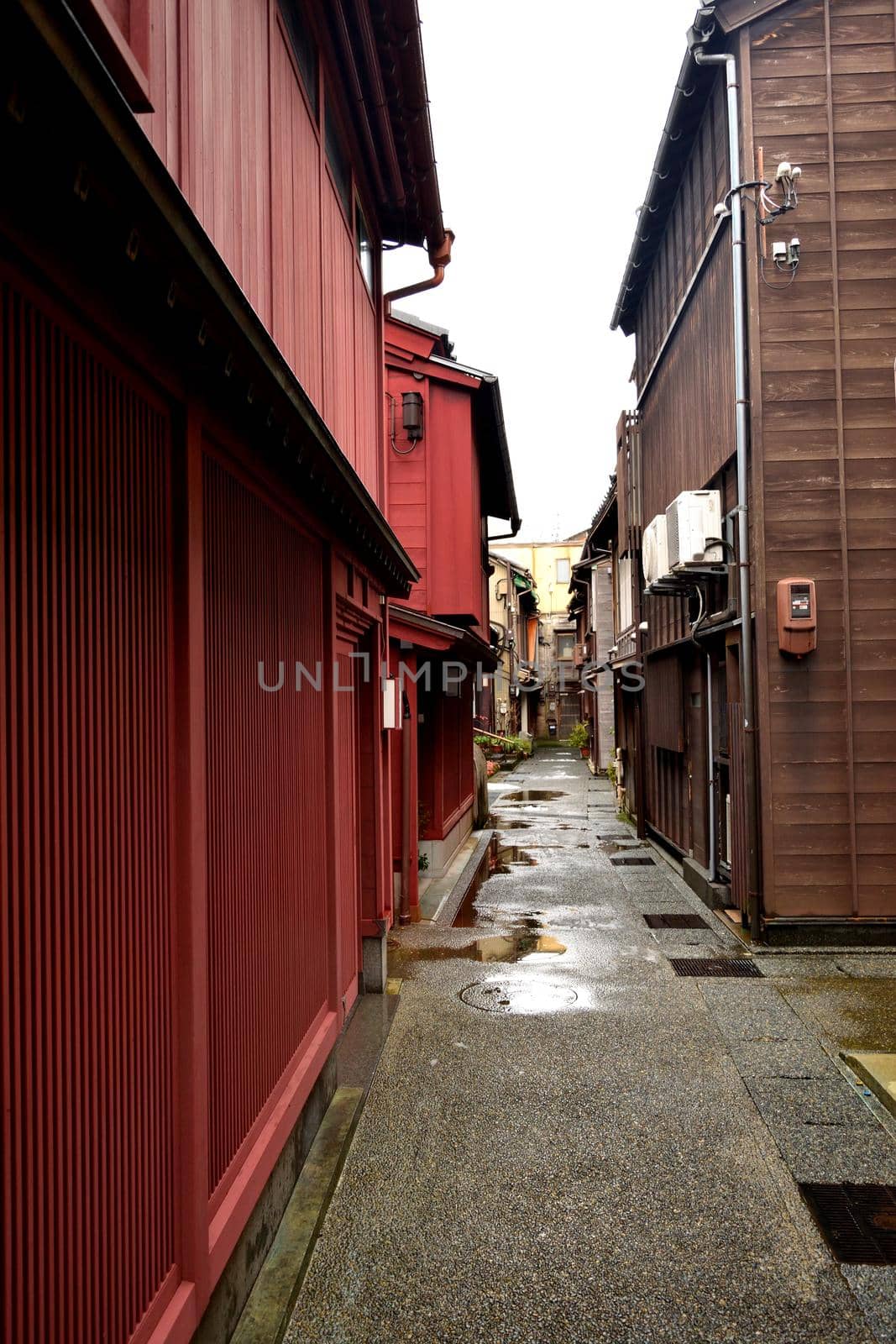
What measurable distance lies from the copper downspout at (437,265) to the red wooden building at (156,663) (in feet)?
10.7

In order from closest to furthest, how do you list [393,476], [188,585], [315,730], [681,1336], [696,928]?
1. [188,585]
2. [681,1336]
3. [315,730]
4. [696,928]
5. [393,476]

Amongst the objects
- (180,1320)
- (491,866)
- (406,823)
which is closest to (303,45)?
(180,1320)

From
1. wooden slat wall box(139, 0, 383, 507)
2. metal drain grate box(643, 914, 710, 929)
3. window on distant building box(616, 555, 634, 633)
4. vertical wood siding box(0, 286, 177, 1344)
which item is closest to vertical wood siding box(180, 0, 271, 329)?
wooden slat wall box(139, 0, 383, 507)

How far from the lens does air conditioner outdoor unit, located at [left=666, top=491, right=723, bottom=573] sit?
9.80m

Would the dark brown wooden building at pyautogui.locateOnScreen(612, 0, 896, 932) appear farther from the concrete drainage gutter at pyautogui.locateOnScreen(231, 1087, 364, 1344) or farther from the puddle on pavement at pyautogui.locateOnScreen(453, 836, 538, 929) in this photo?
the concrete drainage gutter at pyautogui.locateOnScreen(231, 1087, 364, 1344)

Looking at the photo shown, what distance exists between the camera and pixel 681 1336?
3373 mm

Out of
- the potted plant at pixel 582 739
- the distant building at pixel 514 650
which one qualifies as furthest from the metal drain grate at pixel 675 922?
the potted plant at pixel 582 739

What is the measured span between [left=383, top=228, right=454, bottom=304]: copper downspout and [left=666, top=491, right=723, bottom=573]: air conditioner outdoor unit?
3367 mm

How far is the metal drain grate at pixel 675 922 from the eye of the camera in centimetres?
992

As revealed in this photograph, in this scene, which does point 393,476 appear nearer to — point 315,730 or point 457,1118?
point 315,730

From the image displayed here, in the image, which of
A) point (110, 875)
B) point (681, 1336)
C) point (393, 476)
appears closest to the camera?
point (110, 875)

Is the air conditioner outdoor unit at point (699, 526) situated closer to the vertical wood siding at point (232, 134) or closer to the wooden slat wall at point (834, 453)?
the wooden slat wall at point (834, 453)

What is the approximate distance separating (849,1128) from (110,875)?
4.47 m

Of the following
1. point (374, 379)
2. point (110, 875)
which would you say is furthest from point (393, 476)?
point (110, 875)
